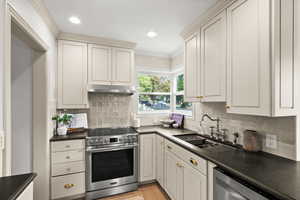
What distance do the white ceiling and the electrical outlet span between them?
1.51 metres

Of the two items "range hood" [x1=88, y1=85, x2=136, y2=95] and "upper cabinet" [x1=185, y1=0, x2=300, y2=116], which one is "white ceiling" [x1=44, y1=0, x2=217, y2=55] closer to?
"upper cabinet" [x1=185, y1=0, x2=300, y2=116]

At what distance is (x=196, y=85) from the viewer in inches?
76.6

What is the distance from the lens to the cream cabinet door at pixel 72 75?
2299mm

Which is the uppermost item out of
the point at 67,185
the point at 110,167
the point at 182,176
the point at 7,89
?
the point at 7,89

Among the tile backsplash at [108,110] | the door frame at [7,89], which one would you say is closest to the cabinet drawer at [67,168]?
the tile backsplash at [108,110]

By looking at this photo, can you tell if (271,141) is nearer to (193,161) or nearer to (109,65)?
(193,161)

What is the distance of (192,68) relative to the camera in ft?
6.64

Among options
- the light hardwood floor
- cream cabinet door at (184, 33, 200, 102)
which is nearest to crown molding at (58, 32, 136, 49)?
cream cabinet door at (184, 33, 200, 102)

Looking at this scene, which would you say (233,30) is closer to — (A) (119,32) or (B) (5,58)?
(A) (119,32)

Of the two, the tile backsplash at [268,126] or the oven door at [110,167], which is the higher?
the tile backsplash at [268,126]

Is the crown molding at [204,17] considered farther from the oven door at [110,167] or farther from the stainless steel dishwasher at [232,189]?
the oven door at [110,167]

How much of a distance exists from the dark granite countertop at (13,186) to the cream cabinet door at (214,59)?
67.2 inches

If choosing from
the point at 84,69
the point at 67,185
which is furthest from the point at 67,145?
the point at 84,69

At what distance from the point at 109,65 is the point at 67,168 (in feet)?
5.70
